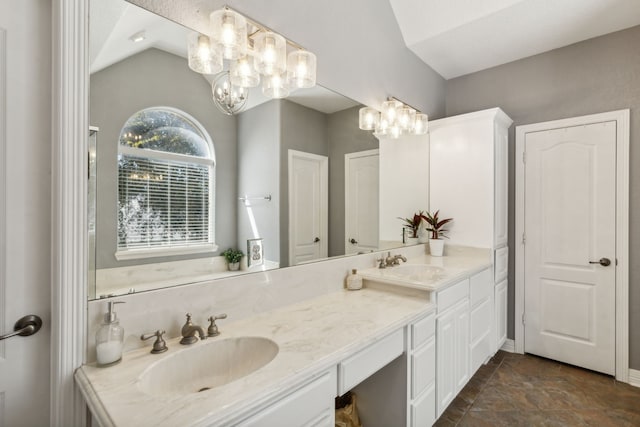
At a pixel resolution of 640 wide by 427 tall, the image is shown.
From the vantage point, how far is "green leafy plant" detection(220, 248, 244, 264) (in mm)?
1363

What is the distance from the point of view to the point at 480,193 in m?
2.59

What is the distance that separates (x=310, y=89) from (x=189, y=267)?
119 centimetres

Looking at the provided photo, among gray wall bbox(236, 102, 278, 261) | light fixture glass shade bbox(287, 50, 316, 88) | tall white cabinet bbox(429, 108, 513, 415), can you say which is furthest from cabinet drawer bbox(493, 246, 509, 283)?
light fixture glass shade bbox(287, 50, 316, 88)

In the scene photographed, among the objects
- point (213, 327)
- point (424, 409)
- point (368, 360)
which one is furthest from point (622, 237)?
point (213, 327)

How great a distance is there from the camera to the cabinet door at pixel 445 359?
1.72m

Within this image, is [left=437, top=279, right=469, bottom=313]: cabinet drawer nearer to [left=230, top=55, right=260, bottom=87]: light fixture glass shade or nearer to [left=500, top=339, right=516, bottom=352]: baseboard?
[left=500, top=339, right=516, bottom=352]: baseboard

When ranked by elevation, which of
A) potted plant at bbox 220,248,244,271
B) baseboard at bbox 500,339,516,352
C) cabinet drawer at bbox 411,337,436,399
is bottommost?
baseboard at bbox 500,339,516,352

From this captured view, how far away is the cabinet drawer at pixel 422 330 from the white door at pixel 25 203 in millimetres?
1435

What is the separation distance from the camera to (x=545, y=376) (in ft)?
8.01

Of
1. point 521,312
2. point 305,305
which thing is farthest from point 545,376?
point 305,305

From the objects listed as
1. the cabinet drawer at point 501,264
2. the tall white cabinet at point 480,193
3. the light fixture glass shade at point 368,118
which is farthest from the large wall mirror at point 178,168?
the cabinet drawer at point 501,264

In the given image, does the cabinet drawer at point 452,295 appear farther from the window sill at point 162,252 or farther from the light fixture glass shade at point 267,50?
the light fixture glass shade at point 267,50

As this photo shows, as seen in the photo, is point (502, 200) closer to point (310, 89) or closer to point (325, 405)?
point (310, 89)

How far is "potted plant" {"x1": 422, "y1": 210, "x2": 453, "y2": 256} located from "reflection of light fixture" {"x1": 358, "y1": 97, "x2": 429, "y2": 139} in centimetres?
79
